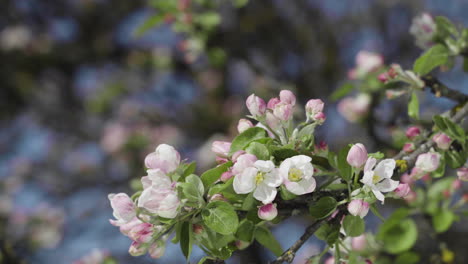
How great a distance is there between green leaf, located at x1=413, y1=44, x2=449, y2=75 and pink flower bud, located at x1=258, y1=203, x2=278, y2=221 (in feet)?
1.65

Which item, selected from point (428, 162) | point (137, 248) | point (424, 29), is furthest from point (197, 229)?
point (424, 29)

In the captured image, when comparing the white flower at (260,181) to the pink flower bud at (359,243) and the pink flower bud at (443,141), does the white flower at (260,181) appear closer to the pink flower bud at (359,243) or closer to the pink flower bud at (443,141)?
the pink flower bud at (443,141)

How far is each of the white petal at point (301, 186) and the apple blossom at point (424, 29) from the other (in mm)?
684

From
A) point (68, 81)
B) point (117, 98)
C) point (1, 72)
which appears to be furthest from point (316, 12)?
point (1, 72)

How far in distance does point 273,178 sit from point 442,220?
30.2 inches

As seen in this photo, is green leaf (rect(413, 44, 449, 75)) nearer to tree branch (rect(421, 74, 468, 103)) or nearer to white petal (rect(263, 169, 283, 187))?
tree branch (rect(421, 74, 468, 103))

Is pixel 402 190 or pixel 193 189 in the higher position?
pixel 193 189

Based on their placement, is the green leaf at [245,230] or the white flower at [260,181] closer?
the white flower at [260,181]

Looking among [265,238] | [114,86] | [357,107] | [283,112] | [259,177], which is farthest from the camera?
[114,86]

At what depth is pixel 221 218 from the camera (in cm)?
75

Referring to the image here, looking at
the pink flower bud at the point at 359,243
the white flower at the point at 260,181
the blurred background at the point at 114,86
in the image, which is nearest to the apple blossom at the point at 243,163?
the white flower at the point at 260,181

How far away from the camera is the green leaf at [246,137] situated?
31.9 inches

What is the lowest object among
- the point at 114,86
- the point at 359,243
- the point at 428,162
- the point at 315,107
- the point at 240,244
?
the point at 359,243

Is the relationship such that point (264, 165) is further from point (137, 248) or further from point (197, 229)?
point (137, 248)
